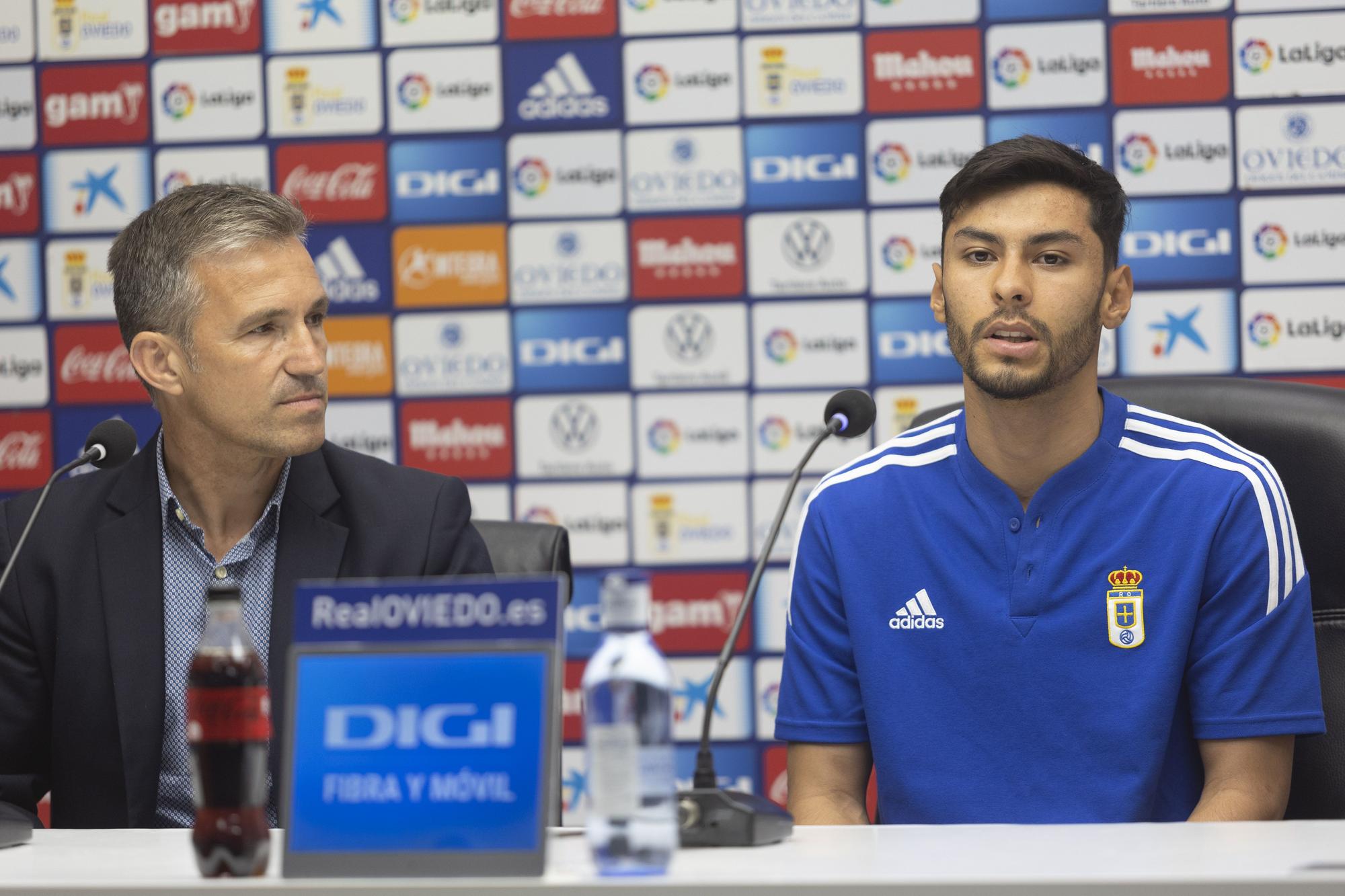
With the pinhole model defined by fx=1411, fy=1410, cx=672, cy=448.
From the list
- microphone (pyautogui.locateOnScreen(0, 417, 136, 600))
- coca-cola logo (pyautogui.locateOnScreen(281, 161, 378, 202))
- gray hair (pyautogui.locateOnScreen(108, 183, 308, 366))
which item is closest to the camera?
microphone (pyautogui.locateOnScreen(0, 417, 136, 600))

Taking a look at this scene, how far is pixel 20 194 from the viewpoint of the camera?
10.9ft

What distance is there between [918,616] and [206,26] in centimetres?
247

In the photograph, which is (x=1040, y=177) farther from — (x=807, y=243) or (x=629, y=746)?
(x=807, y=243)

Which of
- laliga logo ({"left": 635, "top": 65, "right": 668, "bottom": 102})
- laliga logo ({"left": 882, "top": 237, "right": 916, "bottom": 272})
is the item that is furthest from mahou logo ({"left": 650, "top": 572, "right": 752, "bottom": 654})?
laliga logo ({"left": 635, "top": 65, "right": 668, "bottom": 102})

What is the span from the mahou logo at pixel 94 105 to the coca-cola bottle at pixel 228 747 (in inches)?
104

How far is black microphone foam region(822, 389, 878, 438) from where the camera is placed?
1.45m

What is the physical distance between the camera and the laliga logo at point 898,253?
312 centimetres

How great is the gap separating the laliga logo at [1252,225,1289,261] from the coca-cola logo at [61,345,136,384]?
2556 millimetres

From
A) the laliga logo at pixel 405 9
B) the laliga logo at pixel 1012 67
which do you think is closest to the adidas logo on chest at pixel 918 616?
the laliga logo at pixel 1012 67

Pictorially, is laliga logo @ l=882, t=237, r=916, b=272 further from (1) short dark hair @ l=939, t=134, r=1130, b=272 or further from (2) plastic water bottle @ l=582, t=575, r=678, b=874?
(2) plastic water bottle @ l=582, t=575, r=678, b=874

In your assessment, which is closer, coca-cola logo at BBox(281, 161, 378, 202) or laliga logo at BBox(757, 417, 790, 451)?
laliga logo at BBox(757, 417, 790, 451)

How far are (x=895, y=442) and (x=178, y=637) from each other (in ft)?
2.96

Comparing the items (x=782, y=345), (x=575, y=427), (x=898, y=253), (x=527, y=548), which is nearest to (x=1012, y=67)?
(x=898, y=253)

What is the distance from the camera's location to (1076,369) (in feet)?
5.41
